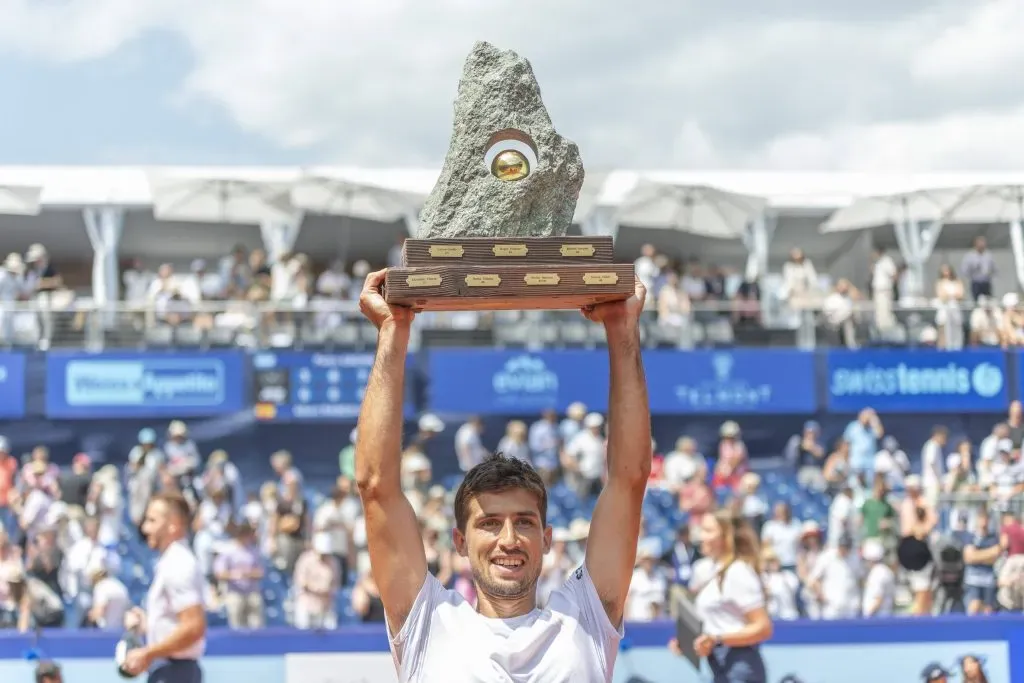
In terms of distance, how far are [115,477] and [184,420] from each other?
2292 millimetres

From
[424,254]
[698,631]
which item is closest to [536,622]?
[424,254]

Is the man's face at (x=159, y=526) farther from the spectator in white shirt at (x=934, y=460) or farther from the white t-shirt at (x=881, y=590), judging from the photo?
the spectator in white shirt at (x=934, y=460)

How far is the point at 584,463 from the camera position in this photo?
13531 millimetres

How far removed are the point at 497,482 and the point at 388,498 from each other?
26 centimetres

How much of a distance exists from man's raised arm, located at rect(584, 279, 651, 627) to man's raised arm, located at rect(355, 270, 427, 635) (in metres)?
0.44

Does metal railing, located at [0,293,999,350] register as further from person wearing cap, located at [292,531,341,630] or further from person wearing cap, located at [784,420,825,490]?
person wearing cap, located at [292,531,341,630]

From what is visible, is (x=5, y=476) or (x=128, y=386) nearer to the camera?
(x=5, y=476)

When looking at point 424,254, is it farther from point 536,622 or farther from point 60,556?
→ point 60,556

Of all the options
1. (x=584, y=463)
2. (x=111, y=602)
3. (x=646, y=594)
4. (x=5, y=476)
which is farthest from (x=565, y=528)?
(x=5, y=476)

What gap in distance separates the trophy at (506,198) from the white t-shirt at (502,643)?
0.83m

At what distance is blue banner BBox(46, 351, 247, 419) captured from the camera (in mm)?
14852

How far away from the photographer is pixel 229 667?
7055 millimetres

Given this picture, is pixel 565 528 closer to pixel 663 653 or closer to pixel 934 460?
pixel 934 460

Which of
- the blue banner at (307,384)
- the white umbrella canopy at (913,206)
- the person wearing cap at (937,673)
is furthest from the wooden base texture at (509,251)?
the white umbrella canopy at (913,206)
